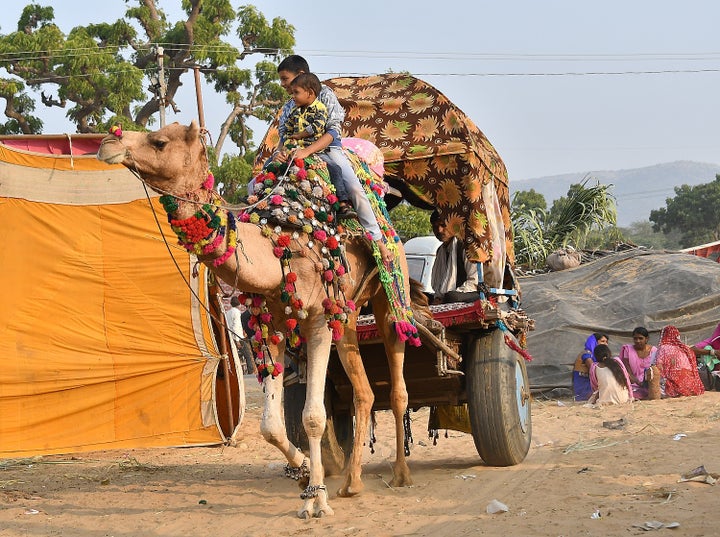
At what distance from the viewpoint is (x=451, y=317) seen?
762cm

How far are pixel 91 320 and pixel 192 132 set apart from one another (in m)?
5.25

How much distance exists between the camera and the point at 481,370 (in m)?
7.82

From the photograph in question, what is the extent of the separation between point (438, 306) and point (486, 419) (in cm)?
98

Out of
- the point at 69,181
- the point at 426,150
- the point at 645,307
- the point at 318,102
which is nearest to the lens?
the point at 318,102

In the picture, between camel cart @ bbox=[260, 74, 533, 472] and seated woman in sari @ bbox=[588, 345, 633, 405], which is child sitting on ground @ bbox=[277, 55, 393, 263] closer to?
camel cart @ bbox=[260, 74, 533, 472]

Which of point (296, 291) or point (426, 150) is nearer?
point (296, 291)

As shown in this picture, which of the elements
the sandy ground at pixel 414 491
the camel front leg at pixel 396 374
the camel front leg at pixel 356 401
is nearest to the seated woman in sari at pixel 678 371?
the sandy ground at pixel 414 491

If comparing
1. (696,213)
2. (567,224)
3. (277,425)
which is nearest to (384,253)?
(277,425)

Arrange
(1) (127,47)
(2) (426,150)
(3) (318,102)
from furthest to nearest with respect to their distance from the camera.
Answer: (1) (127,47), (2) (426,150), (3) (318,102)

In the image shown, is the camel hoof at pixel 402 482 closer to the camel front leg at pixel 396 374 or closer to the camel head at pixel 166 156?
the camel front leg at pixel 396 374

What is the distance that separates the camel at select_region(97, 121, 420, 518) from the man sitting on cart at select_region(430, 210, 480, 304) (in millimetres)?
926

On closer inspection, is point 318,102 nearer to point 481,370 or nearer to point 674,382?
point 481,370

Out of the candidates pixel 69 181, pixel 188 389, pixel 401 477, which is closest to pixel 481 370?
pixel 401 477

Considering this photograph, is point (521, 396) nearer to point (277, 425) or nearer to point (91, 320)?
point (277, 425)
